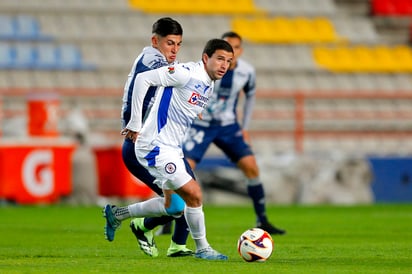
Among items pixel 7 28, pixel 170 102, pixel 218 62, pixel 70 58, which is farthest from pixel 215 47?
pixel 7 28

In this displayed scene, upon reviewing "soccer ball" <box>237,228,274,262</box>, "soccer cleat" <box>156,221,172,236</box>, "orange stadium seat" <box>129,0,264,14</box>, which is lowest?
"soccer cleat" <box>156,221,172,236</box>

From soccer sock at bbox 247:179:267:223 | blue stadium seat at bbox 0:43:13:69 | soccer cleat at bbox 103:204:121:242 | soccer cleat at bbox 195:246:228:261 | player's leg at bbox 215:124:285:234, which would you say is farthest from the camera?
blue stadium seat at bbox 0:43:13:69

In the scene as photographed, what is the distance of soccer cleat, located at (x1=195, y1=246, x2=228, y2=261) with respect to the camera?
25.7 feet

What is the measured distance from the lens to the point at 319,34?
86.5ft

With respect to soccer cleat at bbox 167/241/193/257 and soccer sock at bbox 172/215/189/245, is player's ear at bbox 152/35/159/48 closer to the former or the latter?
soccer sock at bbox 172/215/189/245

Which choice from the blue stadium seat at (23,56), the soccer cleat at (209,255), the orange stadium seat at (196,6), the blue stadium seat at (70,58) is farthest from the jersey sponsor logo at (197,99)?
the orange stadium seat at (196,6)

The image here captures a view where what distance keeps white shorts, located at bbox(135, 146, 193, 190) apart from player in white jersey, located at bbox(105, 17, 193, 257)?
1.29 ft

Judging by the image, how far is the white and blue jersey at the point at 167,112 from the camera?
26.0 feet

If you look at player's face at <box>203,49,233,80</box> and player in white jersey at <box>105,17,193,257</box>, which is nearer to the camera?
player's face at <box>203,49,233,80</box>

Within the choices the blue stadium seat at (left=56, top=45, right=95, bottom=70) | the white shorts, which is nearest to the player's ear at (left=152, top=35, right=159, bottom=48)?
the white shorts

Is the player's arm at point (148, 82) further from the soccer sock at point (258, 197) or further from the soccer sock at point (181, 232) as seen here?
the soccer sock at point (258, 197)

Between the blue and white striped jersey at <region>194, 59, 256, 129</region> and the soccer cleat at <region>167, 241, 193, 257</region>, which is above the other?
the blue and white striped jersey at <region>194, 59, 256, 129</region>

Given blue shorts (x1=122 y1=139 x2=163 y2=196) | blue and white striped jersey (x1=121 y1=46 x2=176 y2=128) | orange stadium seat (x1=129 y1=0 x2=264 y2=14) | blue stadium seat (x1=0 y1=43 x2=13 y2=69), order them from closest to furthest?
blue and white striped jersey (x1=121 y1=46 x2=176 y2=128) → blue shorts (x1=122 y1=139 x2=163 y2=196) → blue stadium seat (x1=0 y1=43 x2=13 y2=69) → orange stadium seat (x1=129 y1=0 x2=264 y2=14)

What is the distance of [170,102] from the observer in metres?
8.02
